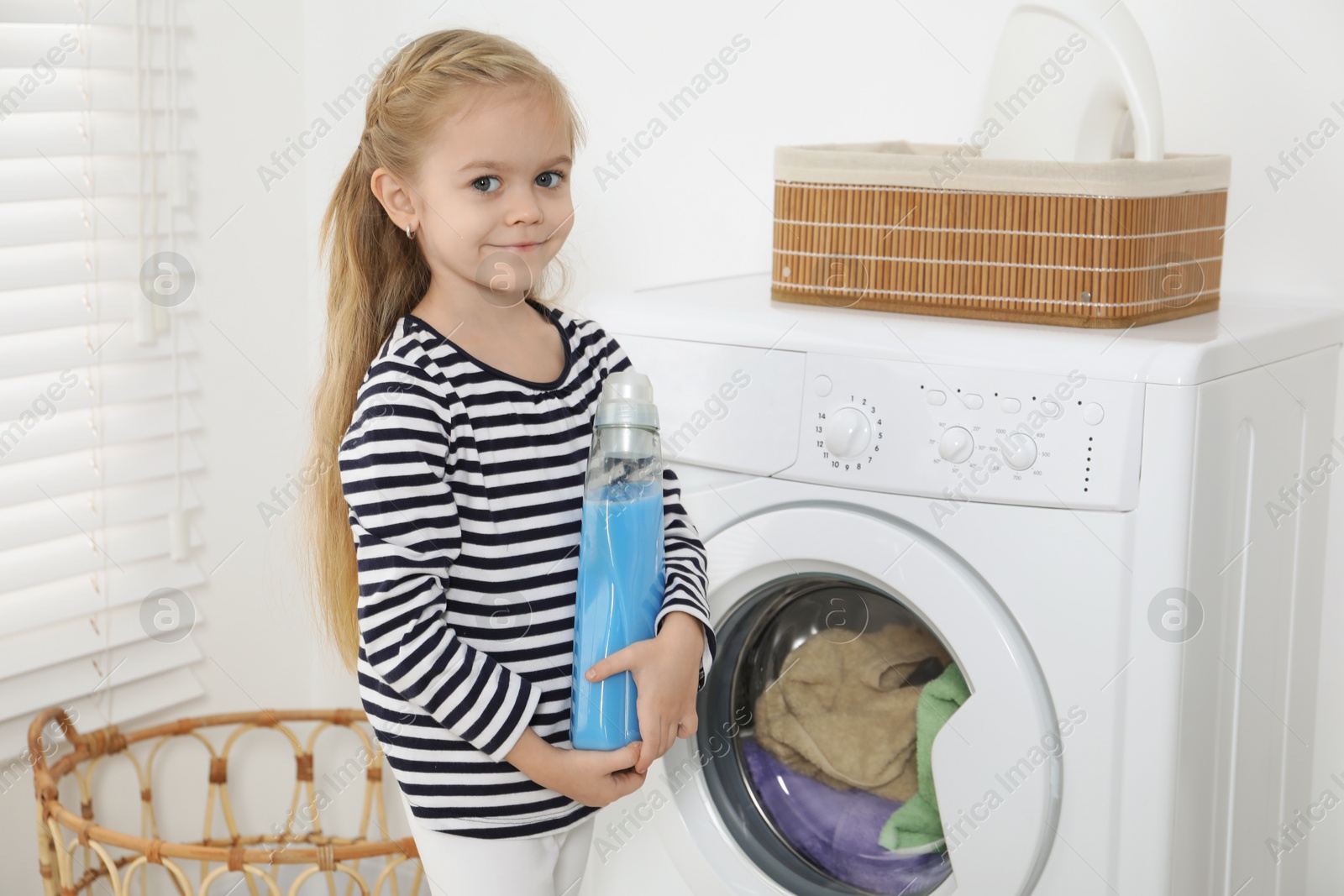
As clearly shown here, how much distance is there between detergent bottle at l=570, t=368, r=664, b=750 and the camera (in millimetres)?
839

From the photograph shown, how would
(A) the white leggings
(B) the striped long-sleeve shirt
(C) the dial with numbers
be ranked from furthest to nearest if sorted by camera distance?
(C) the dial with numbers
(A) the white leggings
(B) the striped long-sleeve shirt

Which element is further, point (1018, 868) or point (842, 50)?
point (842, 50)

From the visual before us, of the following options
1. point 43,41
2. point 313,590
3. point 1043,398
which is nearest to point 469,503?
point 313,590

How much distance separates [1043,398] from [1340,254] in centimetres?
51

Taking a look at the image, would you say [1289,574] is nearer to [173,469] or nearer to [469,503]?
[469,503]

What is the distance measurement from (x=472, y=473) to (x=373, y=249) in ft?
0.69

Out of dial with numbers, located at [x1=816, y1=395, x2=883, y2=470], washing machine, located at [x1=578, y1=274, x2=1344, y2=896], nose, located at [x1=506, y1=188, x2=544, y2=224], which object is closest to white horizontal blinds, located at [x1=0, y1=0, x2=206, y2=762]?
washing machine, located at [x1=578, y1=274, x2=1344, y2=896]

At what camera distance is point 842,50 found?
4.73 ft

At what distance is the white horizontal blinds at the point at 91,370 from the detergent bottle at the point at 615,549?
811 mm

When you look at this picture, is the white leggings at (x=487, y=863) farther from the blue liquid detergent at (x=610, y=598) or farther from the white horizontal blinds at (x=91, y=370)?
the white horizontal blinds at (x=91, y=370)

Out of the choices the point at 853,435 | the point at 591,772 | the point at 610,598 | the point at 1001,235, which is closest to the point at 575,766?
the point at 591,772

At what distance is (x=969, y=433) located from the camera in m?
0.97

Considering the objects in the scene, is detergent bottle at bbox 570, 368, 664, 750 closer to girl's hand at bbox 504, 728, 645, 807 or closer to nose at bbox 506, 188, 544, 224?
girl's hand at bbox 504, 728, 645, 807

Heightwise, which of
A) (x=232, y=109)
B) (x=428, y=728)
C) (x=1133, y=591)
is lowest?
(x=428, y=728)
